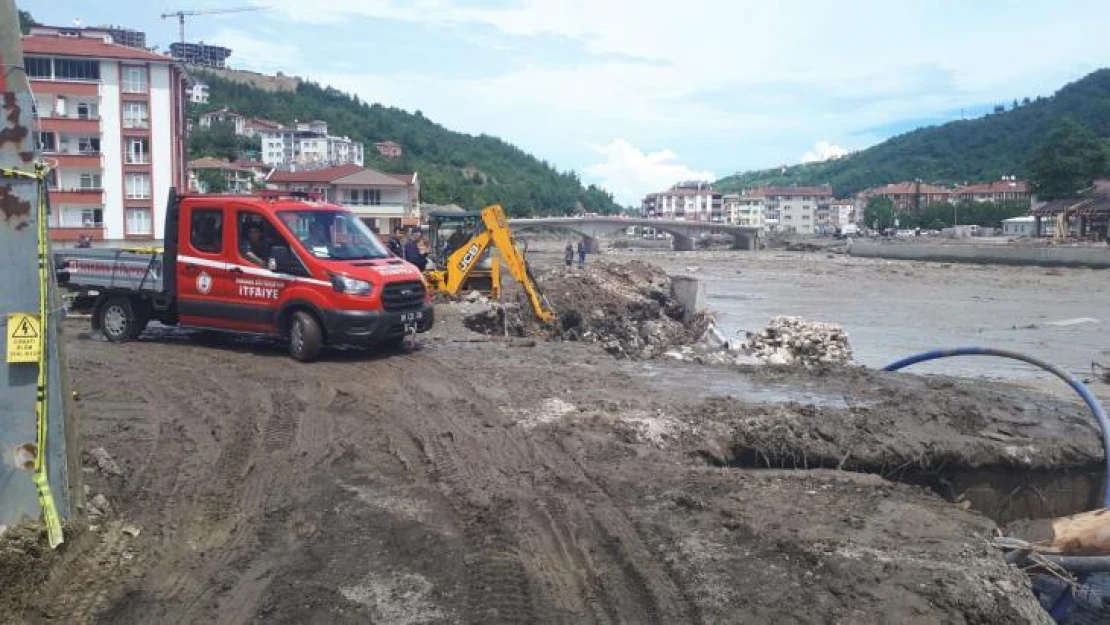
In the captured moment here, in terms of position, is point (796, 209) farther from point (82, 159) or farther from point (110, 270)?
point (110, 270)

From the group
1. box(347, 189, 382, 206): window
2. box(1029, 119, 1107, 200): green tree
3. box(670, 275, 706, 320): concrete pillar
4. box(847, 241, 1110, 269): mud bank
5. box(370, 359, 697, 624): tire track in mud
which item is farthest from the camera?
box(1029, 119, 1107, 200): green tree

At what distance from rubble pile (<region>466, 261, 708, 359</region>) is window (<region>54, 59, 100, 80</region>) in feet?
126

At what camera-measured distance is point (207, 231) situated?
39.4ft

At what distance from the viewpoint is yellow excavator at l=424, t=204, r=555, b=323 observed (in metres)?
19.7

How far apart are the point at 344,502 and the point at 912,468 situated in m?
5.53

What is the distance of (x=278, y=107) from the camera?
171875mm

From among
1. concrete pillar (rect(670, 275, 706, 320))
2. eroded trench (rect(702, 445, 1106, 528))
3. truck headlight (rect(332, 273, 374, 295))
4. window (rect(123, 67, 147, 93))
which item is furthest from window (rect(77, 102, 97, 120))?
eroded trench (rect(702, 445, 1106, 528))

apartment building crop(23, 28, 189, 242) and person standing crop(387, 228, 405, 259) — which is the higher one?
apartment building crop(23, 28, 189, 242)

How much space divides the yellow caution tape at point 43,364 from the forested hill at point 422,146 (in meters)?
124

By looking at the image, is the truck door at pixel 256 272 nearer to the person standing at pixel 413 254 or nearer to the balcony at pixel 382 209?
the person standing at pixel 413 254

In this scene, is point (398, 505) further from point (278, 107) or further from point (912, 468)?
point (278, 107)

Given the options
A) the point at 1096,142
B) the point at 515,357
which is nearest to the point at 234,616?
the point at 515,357

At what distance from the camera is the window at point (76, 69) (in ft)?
177

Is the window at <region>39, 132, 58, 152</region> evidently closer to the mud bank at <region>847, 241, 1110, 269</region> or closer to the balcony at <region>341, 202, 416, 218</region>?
the balcony at <region>341, 202, 416, 218</region>
